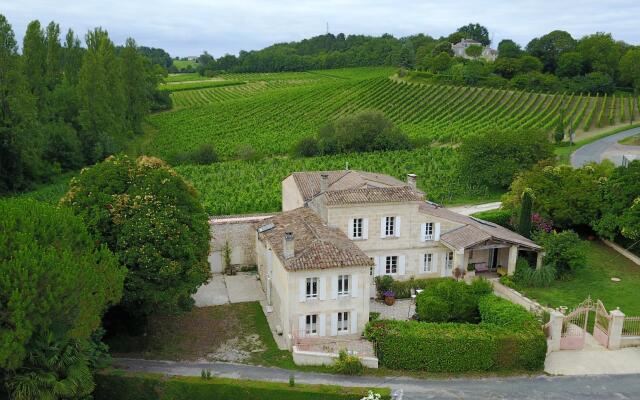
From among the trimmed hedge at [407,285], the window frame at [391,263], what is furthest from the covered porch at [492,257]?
the window frame at [391,263]

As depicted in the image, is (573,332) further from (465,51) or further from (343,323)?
(465,51)

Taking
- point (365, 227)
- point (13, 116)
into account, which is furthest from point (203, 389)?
point (13, 116)

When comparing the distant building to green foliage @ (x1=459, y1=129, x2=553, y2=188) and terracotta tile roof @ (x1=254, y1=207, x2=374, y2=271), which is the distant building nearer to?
green foliage @ (x1=459, y1=129, x2=553, y2=188)

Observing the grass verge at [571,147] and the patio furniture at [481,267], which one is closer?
the patio furniture at [481,267]

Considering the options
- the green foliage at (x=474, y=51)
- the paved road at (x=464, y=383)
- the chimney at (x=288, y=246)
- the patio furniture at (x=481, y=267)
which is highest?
the green foliage at (x=474, y=51)

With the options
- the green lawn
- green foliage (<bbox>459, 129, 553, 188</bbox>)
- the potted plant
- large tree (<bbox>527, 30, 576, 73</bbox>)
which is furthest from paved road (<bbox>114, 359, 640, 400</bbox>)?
large tree (<bbox>527, 30, 576, 73</bbox>)

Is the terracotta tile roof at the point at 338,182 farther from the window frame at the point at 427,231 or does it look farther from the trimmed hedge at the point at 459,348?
the trimmed hedge at the point at 459,348

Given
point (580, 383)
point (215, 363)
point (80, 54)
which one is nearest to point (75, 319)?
point (215, 363)

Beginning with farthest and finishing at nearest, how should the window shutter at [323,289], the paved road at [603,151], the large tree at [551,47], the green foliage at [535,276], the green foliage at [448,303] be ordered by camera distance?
1. the large tree at [551,47]
2. the paved road at [603,151]
3. the green foliage at [535,276]
4. the green foliage at [448,303]
5. the window shutter at [323,289]
